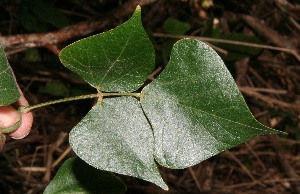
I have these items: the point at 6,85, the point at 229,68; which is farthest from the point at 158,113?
the point at 229,68

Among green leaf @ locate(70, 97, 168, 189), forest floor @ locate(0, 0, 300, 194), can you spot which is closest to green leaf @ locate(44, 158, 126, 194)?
green leaf @ locate(70, 97, 168, 189)

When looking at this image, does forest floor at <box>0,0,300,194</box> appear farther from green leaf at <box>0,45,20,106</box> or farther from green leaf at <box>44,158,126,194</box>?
green leaf at <box>0,45,20,106</box>

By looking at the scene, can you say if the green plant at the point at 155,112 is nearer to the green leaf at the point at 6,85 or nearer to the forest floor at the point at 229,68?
the green leaf at the point at 6,85

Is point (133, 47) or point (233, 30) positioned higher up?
point (133, 47)

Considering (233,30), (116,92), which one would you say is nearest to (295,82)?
(233,30)

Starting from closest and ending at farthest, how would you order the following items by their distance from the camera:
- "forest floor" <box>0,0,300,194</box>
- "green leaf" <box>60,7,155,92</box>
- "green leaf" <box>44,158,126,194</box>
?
"green leaf" <box>60,7,155,92</box> → "green leaf" <box>44,158,126,194</box> → "forest floor" <box>0,0,300,194</box>

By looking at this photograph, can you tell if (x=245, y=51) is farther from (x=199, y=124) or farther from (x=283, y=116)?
(x=199, y=124)

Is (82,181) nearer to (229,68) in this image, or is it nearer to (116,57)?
(116,57)
